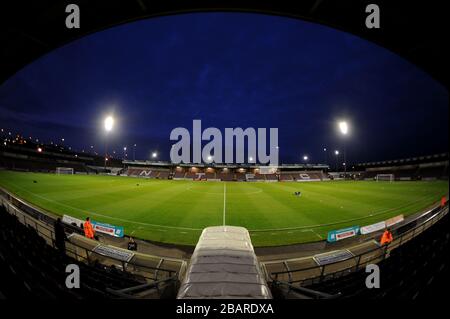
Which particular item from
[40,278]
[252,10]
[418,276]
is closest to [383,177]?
[418,276]

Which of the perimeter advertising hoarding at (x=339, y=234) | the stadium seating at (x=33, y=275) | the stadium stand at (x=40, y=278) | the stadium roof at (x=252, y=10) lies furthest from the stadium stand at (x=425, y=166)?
the stadium seating at (x=33, y=275)

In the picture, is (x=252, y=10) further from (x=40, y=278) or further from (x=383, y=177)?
(x=383, y=177)

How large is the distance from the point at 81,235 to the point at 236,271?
9.97m

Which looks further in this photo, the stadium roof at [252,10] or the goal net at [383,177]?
the goal net at [383,177]

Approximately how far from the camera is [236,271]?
156 inches

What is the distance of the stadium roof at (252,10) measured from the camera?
2.05m

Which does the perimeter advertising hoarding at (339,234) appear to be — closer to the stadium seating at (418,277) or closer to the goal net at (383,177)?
the stadium seating at (418,277)

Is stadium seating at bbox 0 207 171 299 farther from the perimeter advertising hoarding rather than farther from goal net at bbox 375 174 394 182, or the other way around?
goal net at bbox 375 174 394 182

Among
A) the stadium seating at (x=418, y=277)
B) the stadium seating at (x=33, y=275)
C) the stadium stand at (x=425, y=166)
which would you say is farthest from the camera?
the stadium seating at (x=33, y=275)

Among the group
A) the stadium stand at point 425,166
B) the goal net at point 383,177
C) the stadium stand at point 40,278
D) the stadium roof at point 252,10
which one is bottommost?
the goal net at point 383,177

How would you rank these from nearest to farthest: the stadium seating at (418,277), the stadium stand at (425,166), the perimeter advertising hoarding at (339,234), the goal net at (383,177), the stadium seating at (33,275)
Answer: the stadium stand at (425,166)
the stadium seating at (418,277)
the stadium seating at (33,275)
the perimeter advertising hoarding at (339,234)
the goal net at (383,177)

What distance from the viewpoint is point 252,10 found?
8.24ft
